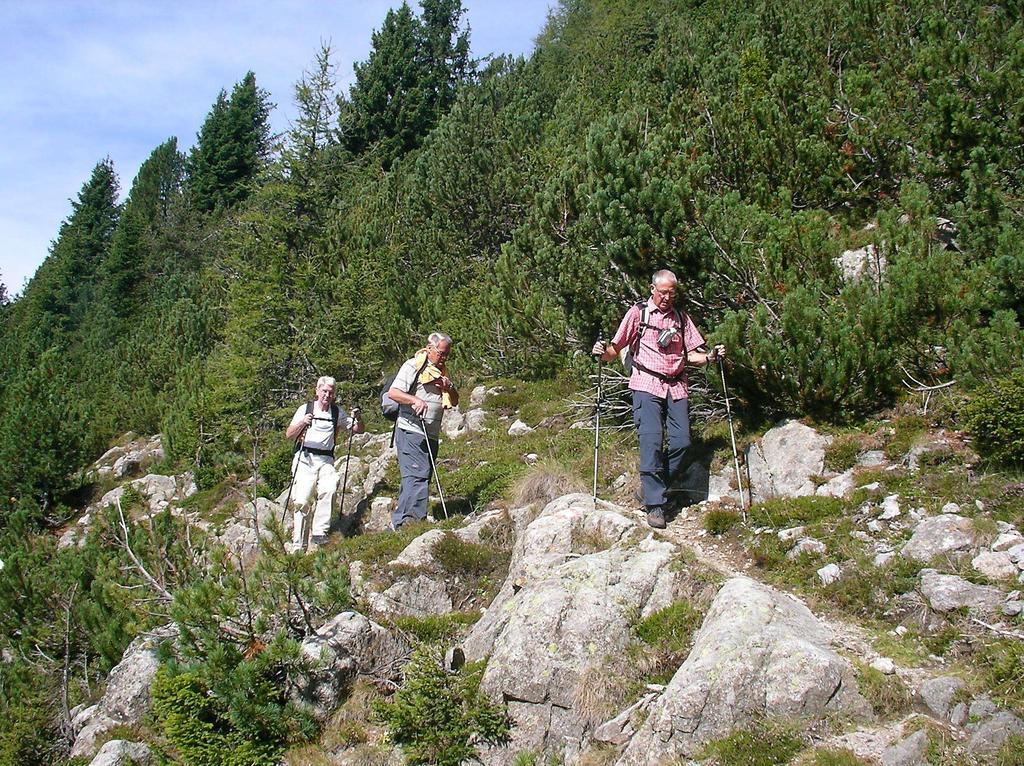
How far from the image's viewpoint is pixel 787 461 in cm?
739

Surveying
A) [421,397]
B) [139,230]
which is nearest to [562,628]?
[421,397]

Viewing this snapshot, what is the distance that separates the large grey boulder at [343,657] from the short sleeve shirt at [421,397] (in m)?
2.97

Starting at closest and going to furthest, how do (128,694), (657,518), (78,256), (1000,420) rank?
(1000,420)
(128,694)
(657,518)
(78,256)

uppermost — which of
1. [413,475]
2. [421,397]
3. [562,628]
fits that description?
[421,397]

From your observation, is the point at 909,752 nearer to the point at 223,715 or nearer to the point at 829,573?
the point at 829,573

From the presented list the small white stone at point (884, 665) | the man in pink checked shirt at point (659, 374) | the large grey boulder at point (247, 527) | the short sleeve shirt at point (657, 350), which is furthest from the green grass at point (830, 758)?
the large grey boulder at point (247, 527)

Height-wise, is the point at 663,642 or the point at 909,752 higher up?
the point at 663,642

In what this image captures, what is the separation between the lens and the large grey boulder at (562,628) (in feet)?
16.9

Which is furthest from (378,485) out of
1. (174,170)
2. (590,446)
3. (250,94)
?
(174,170)

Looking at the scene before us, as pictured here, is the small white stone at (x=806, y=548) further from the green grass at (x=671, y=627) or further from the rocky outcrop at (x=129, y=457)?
the rocky outcrop at (x=129, y=457)

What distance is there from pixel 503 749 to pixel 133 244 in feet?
162

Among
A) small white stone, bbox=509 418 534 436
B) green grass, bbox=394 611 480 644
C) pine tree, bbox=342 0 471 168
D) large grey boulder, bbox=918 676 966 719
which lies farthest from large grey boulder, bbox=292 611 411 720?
pine tree, bbox=342 0 471 168

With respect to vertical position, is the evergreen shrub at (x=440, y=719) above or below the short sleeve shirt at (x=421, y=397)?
below

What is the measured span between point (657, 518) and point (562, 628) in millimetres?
1910
